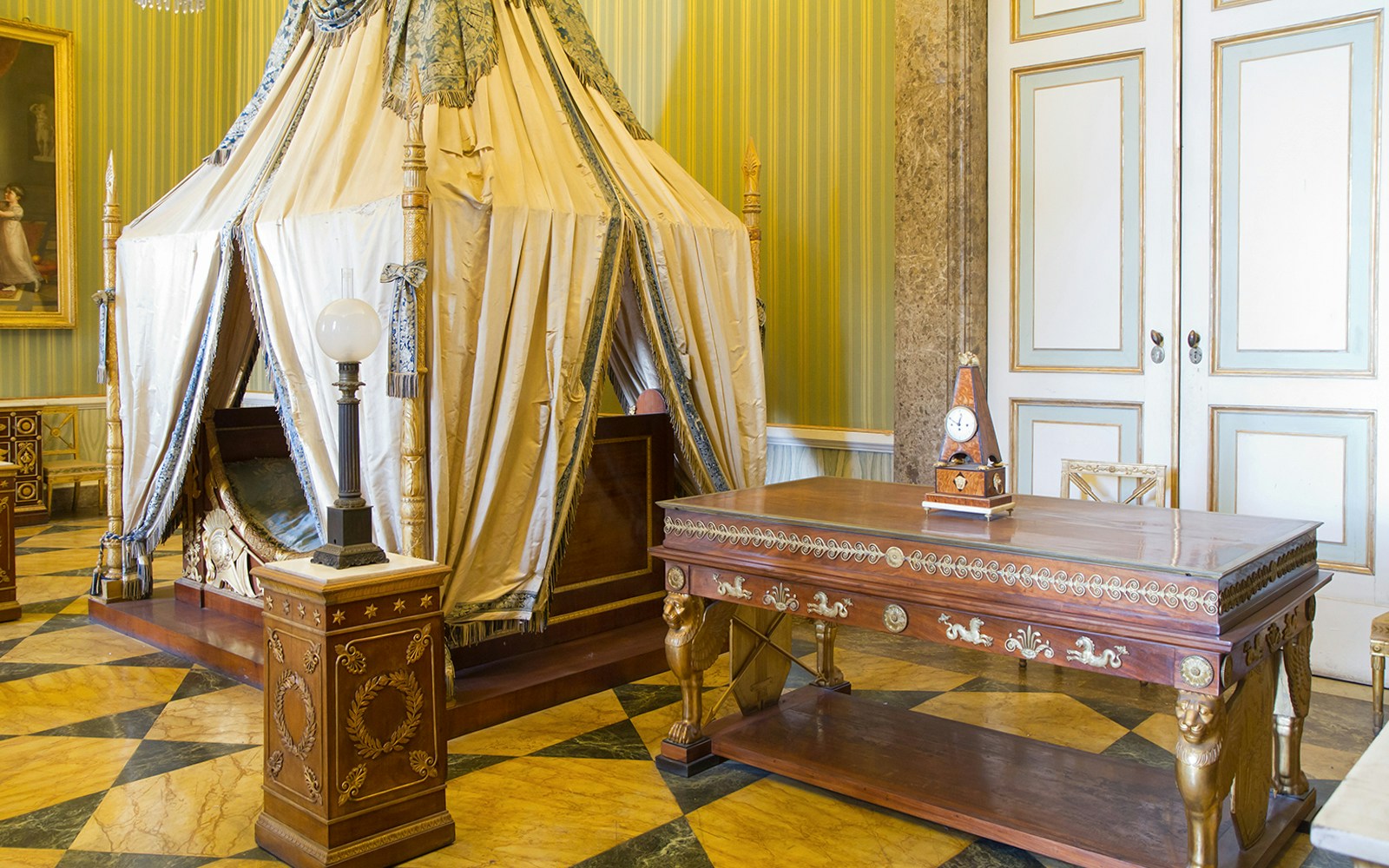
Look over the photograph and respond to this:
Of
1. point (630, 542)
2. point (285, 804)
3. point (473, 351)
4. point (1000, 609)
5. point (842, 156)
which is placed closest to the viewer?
point (1000, 609)

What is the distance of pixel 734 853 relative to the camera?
111 inches

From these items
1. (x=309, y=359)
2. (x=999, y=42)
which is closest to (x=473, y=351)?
(x=309, y=359)

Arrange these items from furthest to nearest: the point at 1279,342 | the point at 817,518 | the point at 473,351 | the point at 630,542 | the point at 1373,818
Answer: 1. the point at 630,542
2. the point at 1279,342
3. the point at 473,351
4. the point at 817,518
5. the point at 1373,818

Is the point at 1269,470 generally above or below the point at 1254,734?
above

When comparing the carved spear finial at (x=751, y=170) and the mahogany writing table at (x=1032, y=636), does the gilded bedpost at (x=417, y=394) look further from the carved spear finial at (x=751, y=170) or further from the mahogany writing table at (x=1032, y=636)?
the carved spear finial at (x=751, y=170)

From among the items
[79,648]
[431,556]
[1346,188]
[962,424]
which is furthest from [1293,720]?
[79,648]

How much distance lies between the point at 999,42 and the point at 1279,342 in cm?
177

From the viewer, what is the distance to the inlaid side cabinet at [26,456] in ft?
23.7

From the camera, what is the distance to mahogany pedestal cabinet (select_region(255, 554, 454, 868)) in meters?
2.69

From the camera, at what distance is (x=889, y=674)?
4348mm

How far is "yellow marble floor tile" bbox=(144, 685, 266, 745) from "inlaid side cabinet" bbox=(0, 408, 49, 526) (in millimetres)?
4040

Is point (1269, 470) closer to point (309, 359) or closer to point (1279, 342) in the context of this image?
Result: point (1279, 342)

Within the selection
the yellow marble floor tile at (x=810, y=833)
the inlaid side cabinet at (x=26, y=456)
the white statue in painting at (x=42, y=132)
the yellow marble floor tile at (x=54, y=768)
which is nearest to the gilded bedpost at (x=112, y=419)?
the yellow marble floor tile at (x=54, y=768)

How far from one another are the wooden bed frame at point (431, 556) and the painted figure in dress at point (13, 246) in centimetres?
311
